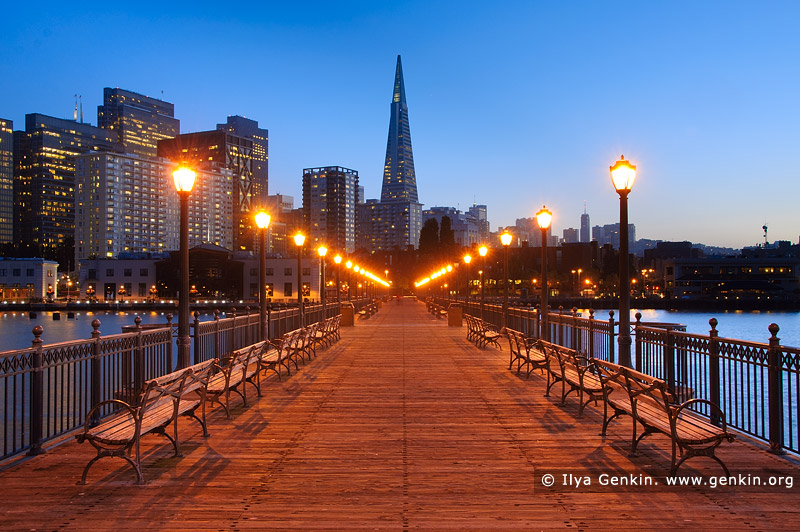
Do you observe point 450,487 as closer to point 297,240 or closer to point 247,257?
point 297,240

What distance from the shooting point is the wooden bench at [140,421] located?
6.27m

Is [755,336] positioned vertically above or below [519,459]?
below

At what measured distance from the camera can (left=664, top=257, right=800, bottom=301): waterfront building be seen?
14288cm

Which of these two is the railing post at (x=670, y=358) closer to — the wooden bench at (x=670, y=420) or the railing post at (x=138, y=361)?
the wooden bench at (x=670, y=420)

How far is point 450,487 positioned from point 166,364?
714 cm

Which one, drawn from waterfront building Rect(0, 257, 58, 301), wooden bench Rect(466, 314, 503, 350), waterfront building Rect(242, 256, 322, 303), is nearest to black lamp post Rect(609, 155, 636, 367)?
wooden bench Rect(466, 314, 503, 350)

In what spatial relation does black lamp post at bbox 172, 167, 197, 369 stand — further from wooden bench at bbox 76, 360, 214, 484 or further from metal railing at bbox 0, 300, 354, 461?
wooden bench at bbox 76, 360, 214, 484

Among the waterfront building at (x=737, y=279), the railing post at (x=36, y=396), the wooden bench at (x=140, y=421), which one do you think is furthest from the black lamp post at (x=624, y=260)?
the waterfront building at (x=737, y=279)

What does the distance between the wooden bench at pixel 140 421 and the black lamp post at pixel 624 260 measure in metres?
6.98

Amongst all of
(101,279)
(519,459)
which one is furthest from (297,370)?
(101,279)

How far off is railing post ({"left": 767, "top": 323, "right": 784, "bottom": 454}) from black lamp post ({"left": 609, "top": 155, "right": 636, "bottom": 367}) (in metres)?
3.46

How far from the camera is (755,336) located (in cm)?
7731

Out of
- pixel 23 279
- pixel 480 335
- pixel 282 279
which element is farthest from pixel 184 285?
pixel 23 279

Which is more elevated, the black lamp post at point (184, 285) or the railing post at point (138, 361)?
the black lamp post at point (184, 285)
